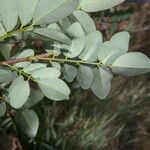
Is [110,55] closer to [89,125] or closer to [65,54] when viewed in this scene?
[65,54]

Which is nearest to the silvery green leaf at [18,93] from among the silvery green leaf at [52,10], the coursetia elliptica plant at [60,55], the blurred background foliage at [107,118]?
the coursetia elliptica plant at [60,55]

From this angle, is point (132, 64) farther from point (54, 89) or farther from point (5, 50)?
point (5, 50)

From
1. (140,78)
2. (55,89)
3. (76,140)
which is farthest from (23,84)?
(140,78)

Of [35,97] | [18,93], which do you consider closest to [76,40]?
[18,93]

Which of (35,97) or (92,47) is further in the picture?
(35,97)

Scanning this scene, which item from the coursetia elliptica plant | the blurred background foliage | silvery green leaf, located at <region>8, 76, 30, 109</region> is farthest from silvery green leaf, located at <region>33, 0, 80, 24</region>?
the blurred background foliage

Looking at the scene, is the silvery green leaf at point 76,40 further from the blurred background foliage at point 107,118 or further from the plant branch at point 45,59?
the blurred background foliage at point 107,118
